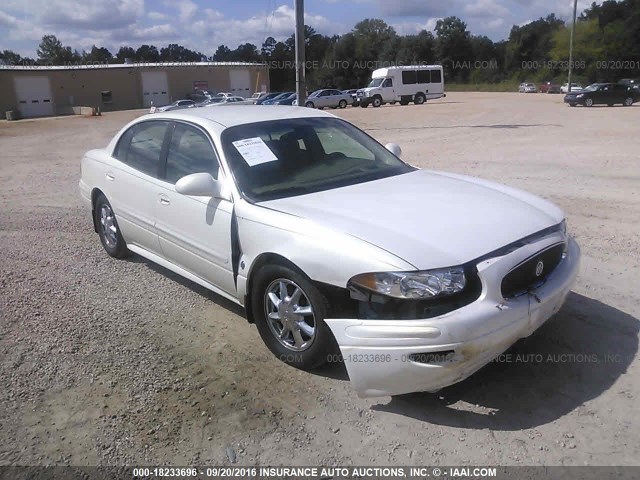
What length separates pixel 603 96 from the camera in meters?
35.1

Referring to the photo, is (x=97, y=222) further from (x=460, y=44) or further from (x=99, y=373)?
(x=460, y=44)

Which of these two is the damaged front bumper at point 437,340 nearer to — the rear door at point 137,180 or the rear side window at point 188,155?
the rear side window at point 188,155

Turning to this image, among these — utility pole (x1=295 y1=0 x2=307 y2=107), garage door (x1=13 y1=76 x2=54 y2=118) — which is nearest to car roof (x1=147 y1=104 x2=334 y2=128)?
utility pole (x1=295 y1=0 x2=307 y2=107)

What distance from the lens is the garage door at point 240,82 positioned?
215 ft

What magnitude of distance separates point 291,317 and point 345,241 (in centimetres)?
66

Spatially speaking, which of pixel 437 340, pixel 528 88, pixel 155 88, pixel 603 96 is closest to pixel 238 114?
pixel 437 340

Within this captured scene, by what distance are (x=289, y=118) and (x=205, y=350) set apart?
6.36 ft

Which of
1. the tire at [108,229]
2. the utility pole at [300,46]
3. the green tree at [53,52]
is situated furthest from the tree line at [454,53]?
the tire at [108,229]

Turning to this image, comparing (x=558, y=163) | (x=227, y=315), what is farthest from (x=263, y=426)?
(x=558, y=163)

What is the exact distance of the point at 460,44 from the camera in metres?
95.9

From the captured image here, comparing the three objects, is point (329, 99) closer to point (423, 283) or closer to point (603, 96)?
point (603, 96)

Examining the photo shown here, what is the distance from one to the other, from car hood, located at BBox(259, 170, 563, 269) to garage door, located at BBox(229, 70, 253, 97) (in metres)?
63.9

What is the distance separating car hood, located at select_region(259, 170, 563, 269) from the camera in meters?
3.09

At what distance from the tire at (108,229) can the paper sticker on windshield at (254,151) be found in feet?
6.37
